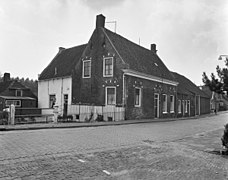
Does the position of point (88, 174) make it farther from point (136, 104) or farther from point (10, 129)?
point (136, 104)

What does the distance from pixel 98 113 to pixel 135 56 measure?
7861 mm

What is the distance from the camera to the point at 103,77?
23.0 meters

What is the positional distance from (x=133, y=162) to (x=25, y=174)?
2.79m

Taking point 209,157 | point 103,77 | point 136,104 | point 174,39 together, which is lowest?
point 209,157

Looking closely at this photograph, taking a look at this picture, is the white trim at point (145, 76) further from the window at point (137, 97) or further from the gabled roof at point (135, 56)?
the window at point (137, 97)

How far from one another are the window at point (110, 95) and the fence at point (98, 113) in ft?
2.65

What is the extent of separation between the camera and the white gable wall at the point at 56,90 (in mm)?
27028

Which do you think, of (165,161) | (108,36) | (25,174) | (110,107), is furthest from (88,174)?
(108,36)

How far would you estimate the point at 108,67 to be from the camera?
75.1 feet

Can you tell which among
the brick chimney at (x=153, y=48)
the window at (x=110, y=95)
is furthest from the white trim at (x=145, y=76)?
the brick chimney at (x=153, y=48)

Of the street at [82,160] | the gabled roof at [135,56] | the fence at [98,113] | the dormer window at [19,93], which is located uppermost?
the gabled roof at [135,56]

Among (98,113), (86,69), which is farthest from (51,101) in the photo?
(98,113)

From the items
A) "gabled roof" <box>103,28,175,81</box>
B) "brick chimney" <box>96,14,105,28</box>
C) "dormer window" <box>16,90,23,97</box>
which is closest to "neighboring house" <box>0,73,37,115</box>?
"dormer window" <box>16,90,23,97</box>

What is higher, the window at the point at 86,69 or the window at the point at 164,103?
the window at the point at 86,69
